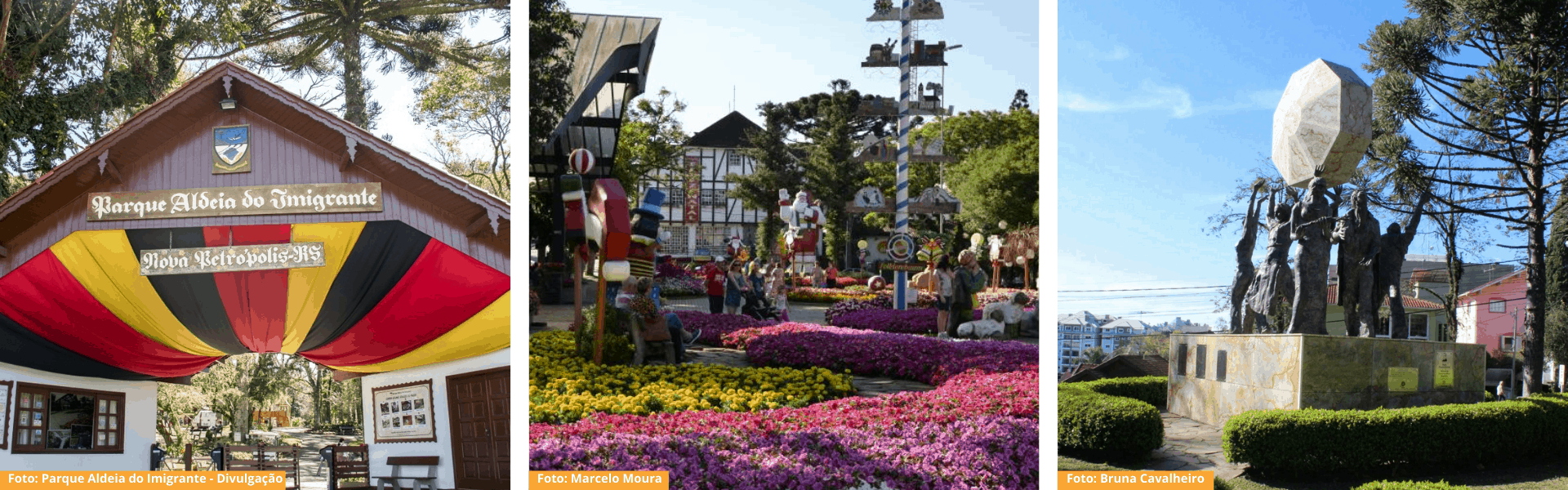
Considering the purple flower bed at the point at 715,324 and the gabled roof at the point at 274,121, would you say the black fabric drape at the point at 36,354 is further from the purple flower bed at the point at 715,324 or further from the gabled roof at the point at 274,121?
the purple flower bed at the point at 715,324

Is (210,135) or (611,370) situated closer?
(210,135)

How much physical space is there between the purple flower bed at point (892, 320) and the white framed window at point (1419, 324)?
16.9 ft

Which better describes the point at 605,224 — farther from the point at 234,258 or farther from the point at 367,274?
the point at 234,258

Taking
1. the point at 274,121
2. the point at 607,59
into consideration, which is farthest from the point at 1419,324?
the point at 274,121

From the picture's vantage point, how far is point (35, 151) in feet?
17.5

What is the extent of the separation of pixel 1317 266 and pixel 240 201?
265 inches

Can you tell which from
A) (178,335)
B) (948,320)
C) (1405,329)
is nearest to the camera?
(178,335)

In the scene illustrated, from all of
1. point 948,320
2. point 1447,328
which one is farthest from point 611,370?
point 1447,328

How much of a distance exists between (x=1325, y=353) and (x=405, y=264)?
5.66 m

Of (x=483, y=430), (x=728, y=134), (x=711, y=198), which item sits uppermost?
(x=728, y=134)

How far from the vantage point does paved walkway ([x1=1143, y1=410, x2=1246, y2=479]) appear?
570cm

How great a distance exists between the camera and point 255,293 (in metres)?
4.76

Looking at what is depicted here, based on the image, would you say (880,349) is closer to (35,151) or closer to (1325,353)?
(1325,353)

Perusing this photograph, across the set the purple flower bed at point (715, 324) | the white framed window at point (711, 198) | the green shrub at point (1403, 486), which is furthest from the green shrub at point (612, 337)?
the white framed window at point (711, 198)
